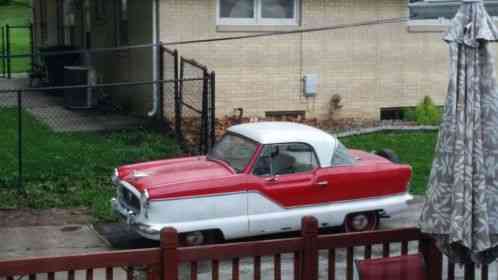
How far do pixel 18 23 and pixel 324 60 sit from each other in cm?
2769

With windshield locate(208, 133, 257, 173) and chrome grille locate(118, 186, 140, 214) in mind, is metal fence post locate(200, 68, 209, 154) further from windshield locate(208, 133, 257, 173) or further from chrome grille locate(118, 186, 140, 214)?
chrome grille locate(118, 186, 140, 214)

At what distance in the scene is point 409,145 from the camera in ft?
53.0

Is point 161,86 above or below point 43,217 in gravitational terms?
above

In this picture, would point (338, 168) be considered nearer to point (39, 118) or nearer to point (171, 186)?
point (171, 186)

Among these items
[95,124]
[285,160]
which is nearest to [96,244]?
[285,160]

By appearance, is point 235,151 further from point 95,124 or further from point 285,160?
point 95,124

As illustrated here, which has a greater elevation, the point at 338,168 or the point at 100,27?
the point at 100,27

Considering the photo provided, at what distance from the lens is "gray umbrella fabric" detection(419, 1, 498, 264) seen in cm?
636

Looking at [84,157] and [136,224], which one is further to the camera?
[84,157]

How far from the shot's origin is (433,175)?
662 cm

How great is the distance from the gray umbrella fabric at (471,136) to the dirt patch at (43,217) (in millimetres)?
6211

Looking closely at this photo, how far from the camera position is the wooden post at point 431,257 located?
7.09 m

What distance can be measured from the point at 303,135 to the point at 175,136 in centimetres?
531

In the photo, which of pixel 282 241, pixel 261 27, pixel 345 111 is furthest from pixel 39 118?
pixel 282 241
